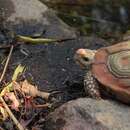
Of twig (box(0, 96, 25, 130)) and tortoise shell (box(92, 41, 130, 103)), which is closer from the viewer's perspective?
tortoise shell (box(92, 41, 130, 103))

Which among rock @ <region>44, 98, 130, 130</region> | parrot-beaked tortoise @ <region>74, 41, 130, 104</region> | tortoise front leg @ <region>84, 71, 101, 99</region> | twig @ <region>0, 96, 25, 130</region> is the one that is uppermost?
parrot-beaked tortoise @ <region>74, 41, 130, 104</region>

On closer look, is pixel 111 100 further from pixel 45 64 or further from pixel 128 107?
pixel 45 64

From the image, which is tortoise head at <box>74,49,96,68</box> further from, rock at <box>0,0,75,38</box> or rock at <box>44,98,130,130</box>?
rock at <box>0,0,75,38</box>

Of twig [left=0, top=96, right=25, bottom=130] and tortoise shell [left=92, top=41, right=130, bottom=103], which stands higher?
tortoise shell [left=92, top=41, right=130, bottom=103]

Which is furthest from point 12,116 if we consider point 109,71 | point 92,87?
point 109,71

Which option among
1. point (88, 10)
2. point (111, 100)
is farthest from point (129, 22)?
point (111, 100)

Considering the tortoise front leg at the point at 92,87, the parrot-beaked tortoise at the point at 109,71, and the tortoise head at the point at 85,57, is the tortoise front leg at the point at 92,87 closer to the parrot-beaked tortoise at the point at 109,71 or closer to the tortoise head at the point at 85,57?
the parrot-beaked tortoise at the point at 109,71

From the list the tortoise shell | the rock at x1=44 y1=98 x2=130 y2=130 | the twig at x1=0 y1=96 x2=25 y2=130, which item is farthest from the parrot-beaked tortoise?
the twig at x1=0 y1=96 x2=25 y2=130
